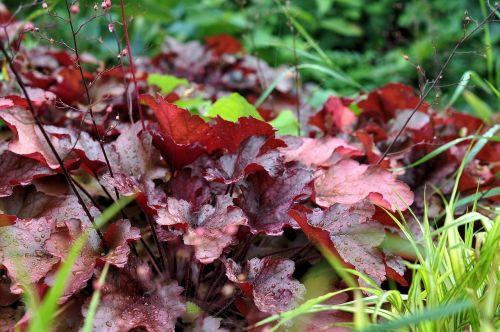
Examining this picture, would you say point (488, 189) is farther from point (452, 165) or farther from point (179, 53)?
point (179, 53)

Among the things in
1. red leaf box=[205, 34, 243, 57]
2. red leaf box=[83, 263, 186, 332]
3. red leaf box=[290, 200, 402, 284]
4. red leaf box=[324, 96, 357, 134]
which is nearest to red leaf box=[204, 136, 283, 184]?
red leaf box=[290, 200, 402, 284]

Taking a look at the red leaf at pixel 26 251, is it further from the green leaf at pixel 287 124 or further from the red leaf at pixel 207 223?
the green leaf at pixel 287 124

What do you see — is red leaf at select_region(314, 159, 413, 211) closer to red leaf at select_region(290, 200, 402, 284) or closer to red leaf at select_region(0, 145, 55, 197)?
red leaf at select_region(290, 200, 402, 284)

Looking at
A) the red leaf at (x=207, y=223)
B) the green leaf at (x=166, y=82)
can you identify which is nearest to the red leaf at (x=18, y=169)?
the red leaf at (x=207, y=223)

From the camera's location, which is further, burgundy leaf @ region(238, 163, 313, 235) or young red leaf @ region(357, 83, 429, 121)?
young red leaf @ region(357, 83, 429, 121)

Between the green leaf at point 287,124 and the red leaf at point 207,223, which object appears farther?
the green leaf at point 287,124

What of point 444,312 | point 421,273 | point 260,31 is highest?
point 444,312

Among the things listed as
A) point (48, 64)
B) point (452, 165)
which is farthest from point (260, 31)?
point (452, 165)

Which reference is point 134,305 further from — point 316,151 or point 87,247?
point 316,151
